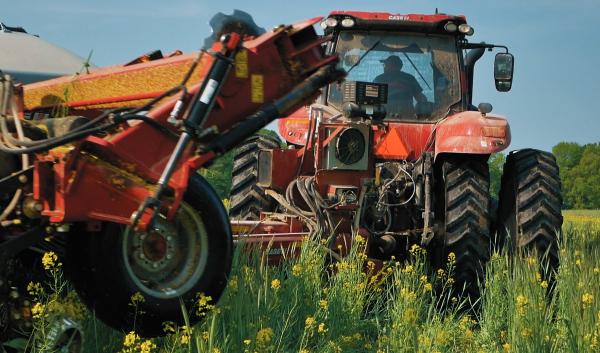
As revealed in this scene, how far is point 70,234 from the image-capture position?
436cm

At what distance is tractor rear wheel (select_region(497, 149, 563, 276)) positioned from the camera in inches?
293

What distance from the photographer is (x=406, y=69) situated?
28.3ft

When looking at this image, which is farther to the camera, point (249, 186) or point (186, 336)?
point (249, 186)

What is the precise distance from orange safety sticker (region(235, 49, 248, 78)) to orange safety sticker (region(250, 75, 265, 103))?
2.1 inches

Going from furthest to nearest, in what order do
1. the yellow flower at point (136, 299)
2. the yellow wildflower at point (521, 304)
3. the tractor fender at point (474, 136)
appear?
the tractor fender at point (474, 136), the yellow wildflower at point (521, 304), the yellow flower at point (136, 299)

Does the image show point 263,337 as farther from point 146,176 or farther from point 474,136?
point 474,136

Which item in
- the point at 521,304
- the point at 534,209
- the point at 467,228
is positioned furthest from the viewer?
A: the point at 534,209

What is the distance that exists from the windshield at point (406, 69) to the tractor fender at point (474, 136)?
0.79 m

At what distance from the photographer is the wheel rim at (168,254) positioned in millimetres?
4371

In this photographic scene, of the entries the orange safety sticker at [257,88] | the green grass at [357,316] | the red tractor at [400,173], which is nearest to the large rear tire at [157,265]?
the green grass at [357,316]

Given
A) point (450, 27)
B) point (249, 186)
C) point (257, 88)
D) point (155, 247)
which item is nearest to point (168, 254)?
point (155, 247)

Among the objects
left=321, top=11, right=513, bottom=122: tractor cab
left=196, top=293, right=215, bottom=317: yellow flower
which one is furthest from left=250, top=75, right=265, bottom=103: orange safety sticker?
left=321, top=11, right=513, bottom=122: tractor cab

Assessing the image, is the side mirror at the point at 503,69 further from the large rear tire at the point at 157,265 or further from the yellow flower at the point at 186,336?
the yellow flower at the point at 186,336

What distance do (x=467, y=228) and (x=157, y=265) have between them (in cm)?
343
